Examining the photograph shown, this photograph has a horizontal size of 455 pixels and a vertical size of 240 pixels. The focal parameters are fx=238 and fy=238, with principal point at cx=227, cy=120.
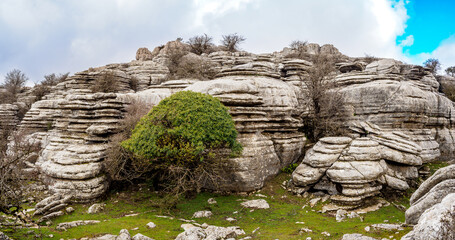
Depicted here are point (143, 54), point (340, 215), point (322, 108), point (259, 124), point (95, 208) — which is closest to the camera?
point (340, 215)

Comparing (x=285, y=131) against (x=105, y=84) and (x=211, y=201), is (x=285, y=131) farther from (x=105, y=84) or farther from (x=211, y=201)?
(x=105, y=84)

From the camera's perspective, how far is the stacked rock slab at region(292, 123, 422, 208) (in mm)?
13117

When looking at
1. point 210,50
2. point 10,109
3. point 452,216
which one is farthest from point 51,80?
point 452,216

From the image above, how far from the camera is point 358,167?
44.3 feet

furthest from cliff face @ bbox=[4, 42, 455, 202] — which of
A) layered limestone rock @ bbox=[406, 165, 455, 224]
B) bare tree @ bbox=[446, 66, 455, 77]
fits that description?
bare tree @ bbox=[446, 66, 455, 77]

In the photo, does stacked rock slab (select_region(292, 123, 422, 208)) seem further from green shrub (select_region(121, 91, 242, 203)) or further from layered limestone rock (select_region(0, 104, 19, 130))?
layered limestone rock (select_region(0, 104, 19, 130))

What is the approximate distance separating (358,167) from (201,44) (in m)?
46.6

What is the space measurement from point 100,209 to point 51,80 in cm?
4502

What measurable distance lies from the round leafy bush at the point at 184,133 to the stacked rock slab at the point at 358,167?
5107 mm

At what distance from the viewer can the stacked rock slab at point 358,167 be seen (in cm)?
1312

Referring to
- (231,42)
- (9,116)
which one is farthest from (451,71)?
(9,116)

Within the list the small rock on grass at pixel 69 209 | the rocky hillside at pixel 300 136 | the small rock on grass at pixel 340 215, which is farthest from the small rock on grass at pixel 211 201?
the small rock on grass at pixel 69 209

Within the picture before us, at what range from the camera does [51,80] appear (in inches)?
1831

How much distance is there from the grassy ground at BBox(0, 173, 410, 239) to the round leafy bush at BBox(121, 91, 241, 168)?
2.65m
